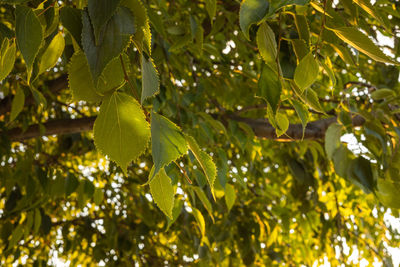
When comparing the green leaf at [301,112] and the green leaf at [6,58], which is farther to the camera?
the green leaf at [301,112]

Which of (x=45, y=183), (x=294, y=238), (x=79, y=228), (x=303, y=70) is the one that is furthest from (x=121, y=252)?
(x=303, y=70)

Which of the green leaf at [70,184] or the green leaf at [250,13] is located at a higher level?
the green leaf at [250,13]

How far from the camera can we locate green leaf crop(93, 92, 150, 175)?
1.20 feet

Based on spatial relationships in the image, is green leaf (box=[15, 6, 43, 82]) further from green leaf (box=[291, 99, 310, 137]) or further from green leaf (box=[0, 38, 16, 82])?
green leaf (box=[291, 99, 310, 137])

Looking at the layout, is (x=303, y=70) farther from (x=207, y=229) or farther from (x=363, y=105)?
(x=207, y=229)

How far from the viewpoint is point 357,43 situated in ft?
1.46

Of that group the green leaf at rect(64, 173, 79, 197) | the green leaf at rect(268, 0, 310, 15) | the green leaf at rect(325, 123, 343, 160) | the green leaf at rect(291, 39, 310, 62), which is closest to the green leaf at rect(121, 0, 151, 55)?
the green leaf at rect(268, 0, 310, 15)

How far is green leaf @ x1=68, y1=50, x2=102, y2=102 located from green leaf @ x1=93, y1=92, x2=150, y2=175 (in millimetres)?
27

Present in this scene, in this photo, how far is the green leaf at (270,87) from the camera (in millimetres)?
463

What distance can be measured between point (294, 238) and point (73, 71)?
2464 millimetres

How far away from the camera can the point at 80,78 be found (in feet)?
1.26

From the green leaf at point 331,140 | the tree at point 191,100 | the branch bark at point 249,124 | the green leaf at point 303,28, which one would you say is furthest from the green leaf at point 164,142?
the branch bark at point 249,124

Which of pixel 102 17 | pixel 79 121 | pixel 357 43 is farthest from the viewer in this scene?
pixel 79 121

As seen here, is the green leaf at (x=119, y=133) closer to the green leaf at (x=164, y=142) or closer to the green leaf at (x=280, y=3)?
the green leaf at (x=164, y=142)
